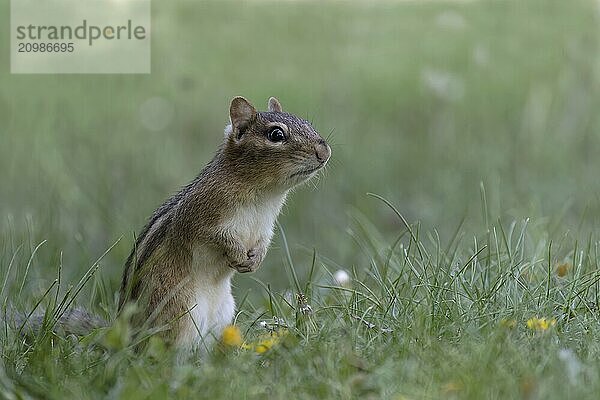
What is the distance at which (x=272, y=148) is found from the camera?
4594mm

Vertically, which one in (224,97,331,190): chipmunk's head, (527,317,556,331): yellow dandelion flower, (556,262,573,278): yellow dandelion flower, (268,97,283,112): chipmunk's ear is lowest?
(556,262,573,278): yellow dandelion flower

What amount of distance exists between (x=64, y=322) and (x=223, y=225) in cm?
71

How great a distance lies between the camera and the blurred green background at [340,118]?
23.3 feet

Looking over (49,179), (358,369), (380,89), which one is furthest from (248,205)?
(380,89)

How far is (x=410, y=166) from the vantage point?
8133mm

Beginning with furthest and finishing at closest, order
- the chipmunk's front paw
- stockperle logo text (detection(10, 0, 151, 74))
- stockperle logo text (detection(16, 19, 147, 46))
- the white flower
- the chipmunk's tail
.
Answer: stockperle logo text (detection(10, 0, 151, 74)) < stockperle logo text (detection(16, 19, 147, 46)) < the white flower < the chipmunk's front paw < the chipmunk's tail

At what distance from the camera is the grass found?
142 inches

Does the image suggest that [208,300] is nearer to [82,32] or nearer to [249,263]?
→ [249,263]

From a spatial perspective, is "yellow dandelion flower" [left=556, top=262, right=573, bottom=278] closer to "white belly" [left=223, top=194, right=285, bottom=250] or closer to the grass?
the grass

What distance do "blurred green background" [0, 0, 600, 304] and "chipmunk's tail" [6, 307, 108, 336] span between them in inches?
35.1

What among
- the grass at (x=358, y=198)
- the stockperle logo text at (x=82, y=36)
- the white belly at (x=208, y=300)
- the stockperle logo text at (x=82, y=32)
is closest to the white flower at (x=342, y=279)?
the grass at (x=358, y=198)

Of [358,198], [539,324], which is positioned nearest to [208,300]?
[539,324]

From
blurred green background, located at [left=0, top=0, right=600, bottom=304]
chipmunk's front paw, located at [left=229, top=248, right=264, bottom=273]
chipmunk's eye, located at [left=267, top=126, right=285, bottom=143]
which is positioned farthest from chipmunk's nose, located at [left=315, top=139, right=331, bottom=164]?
blurred green background, located at [left=0, top=0, right=600, bottom=304]

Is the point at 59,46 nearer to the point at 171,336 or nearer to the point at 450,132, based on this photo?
the point at 450,132
